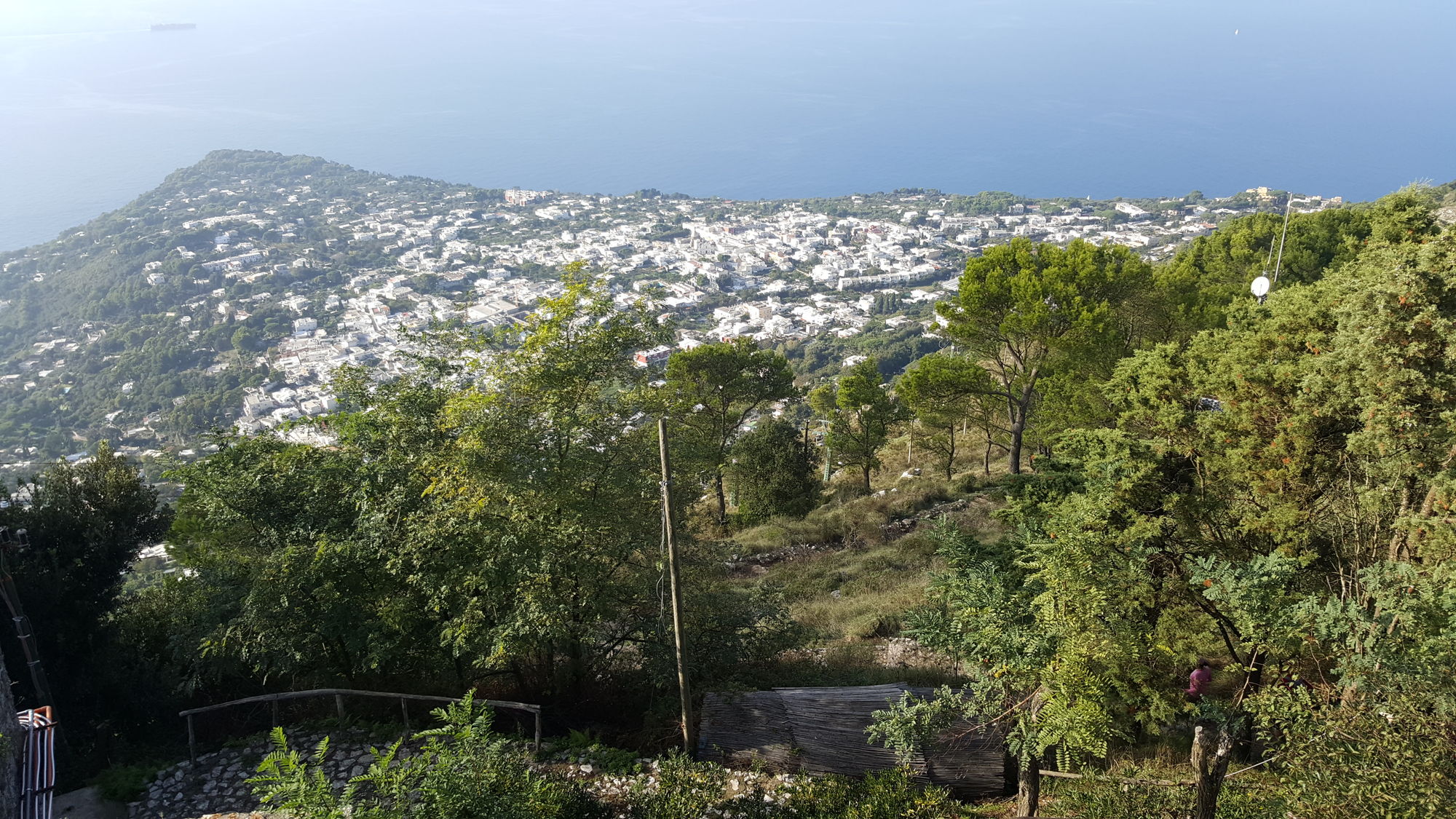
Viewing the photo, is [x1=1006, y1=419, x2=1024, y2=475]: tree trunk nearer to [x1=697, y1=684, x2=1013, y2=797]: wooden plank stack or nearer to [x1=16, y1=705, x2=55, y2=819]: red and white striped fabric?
[x1=697, y1=684, x2=1013, y2=797]: wooden plank stack

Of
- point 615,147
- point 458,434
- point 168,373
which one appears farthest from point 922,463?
point 615,147

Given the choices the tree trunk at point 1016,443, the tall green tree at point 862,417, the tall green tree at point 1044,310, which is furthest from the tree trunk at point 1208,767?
the tall green tree at point 862,417

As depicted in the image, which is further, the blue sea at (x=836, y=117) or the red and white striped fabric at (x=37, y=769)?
the blue sea at (x=836, y=117)

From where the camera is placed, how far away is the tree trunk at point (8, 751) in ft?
18.5

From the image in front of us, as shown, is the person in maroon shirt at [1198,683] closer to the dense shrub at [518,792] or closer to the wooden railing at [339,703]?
the dense shrub at [518,792]

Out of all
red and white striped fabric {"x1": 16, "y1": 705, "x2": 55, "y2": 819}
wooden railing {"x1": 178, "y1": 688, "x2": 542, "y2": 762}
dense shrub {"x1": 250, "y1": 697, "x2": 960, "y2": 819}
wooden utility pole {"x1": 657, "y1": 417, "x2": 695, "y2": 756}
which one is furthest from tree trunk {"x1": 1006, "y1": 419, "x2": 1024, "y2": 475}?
red and white striped fabric {"x1": 16, "y1": 705, "x2": 55, "y2": 819}

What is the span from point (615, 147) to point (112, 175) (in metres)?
74.5

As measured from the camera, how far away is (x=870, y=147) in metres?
130

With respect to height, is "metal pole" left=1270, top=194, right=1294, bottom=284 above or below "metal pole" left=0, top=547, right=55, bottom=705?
above

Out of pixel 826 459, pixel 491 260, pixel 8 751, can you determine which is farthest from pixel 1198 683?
pixel 491 260

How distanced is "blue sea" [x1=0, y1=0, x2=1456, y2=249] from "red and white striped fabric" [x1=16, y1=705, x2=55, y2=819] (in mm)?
92819

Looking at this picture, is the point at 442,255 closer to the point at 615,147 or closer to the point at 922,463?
the point at 922,463

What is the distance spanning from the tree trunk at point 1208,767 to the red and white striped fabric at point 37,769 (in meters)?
8.35

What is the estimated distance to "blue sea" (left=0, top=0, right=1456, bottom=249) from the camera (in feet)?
319
